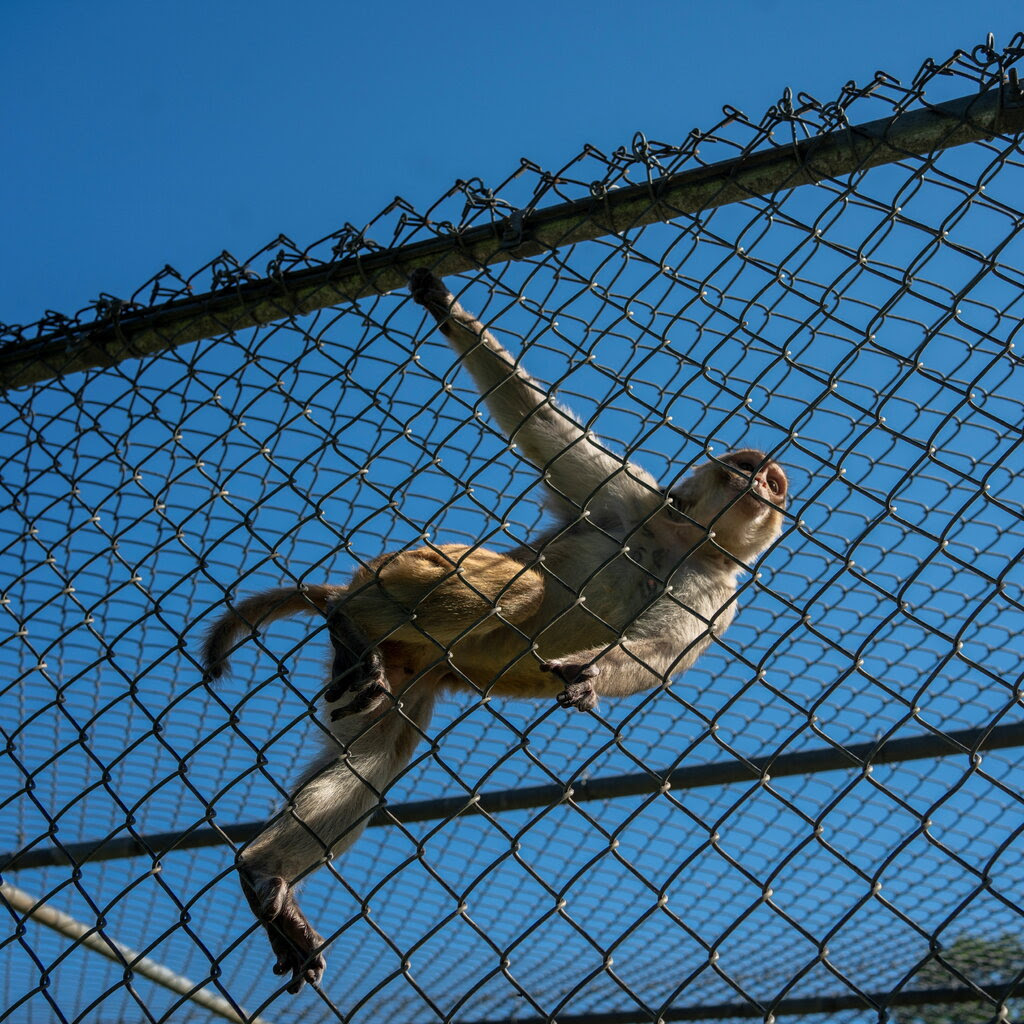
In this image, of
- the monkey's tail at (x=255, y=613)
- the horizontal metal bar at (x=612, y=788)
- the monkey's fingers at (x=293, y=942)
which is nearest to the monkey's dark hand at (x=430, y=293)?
the monkey's tail at (x=255, y=613)

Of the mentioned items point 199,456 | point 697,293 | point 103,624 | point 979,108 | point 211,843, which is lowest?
point 979,108

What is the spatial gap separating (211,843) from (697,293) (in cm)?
335

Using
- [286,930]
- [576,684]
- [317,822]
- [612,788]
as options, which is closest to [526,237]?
[576,684]

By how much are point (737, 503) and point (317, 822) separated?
2.17 m

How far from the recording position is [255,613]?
4.15 metres

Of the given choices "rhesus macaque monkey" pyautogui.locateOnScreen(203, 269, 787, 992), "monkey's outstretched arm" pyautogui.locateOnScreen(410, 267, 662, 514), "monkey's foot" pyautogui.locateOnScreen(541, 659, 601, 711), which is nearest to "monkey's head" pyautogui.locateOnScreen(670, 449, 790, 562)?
"rhesus macaque monkey" pyautogui.locateOnScreen(203, 269, 787, 992)

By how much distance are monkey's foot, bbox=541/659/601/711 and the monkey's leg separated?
49 centimetres

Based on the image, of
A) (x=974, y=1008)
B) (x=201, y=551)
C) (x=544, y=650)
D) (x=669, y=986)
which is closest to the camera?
(x=201, y=551)

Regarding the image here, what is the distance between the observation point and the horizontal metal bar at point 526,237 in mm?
2977

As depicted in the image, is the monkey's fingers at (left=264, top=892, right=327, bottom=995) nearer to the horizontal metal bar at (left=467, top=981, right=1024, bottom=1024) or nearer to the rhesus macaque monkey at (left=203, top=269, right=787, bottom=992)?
the rhesus macaque monkey at (left=203, top=269, right=787, bottom=992)

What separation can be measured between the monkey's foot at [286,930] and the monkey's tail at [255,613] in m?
0.86

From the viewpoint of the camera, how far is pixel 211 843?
193 inches

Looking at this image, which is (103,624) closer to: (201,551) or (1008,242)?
(201,551)

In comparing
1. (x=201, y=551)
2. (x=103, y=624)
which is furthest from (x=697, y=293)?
(x=103, y=624)
